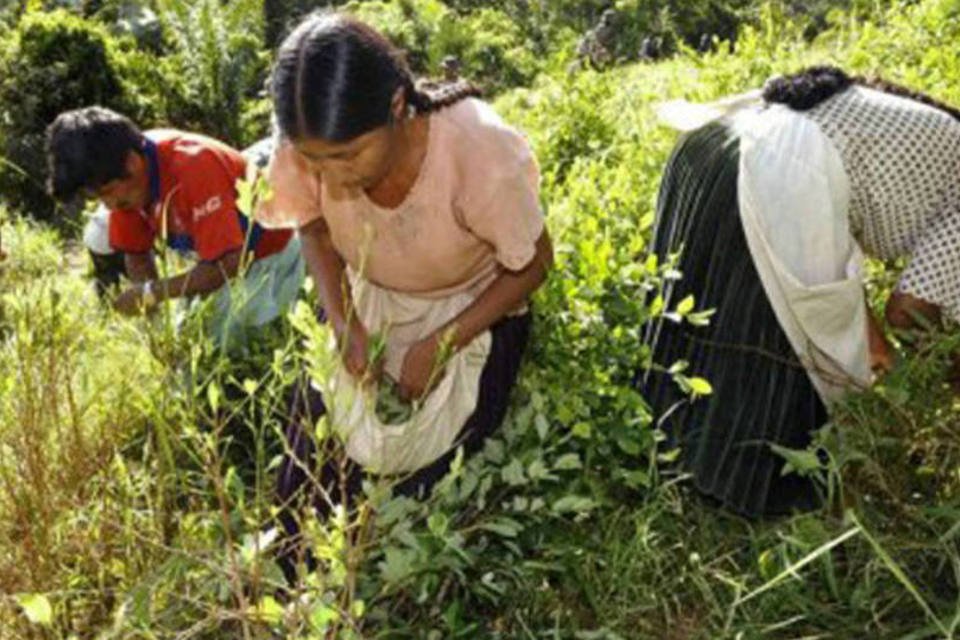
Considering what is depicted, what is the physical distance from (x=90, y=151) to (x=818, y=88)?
1673 mm

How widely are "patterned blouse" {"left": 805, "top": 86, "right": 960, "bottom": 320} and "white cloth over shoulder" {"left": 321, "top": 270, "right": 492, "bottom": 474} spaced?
0.78 m

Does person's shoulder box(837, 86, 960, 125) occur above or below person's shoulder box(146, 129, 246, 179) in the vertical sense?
above

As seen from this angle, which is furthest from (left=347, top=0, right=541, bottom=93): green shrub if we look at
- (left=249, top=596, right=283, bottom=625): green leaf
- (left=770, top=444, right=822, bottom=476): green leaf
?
(left=249, top=596, right=283, bottom=625): green leaf

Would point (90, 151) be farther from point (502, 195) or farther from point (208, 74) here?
point (208, 74)

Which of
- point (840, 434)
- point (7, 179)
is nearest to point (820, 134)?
point (840, 434)

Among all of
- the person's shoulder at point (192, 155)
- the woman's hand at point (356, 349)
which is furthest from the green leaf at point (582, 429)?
the person's shoulder at point (192, 155)

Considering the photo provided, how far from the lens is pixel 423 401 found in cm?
198

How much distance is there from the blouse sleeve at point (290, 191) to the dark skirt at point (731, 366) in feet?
2.45

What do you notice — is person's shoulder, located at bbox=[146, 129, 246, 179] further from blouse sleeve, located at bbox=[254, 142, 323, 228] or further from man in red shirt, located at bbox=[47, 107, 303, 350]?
blouse sleeve, located at bbox=[254, 142, 323, 228]

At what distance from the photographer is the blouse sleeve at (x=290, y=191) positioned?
217 centimetres

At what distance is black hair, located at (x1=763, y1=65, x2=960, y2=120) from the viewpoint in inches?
86.8

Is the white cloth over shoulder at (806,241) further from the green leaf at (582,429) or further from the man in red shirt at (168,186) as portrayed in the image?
the man in red shirt at (168,186)

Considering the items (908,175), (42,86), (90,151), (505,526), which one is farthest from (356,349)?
(42,86)

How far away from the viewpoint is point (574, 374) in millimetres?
2219
